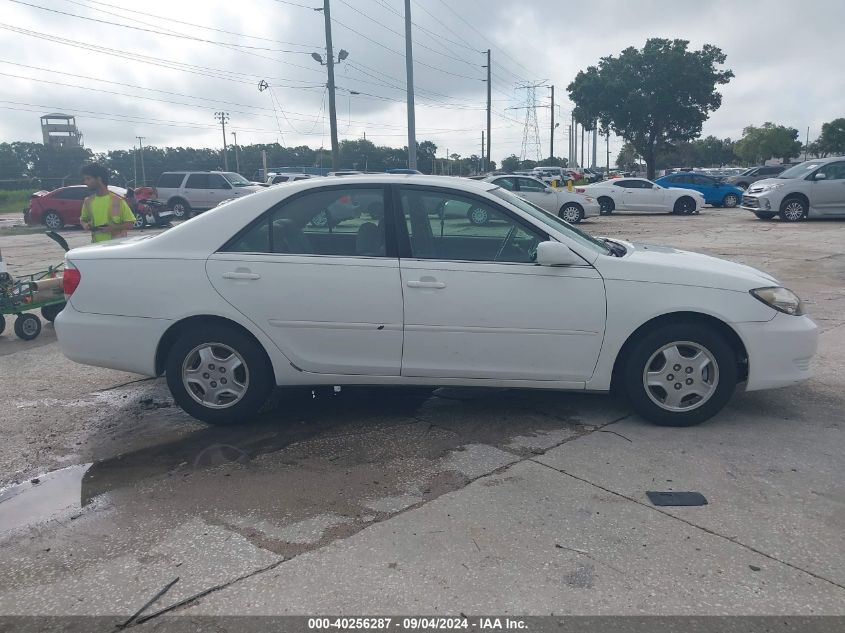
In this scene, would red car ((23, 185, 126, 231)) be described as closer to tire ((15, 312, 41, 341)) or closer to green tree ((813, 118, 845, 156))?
tire ((15, 312, 41, 341))

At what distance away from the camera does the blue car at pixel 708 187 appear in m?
28.3

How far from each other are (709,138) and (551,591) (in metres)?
115

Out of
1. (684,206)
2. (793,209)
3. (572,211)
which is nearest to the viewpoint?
(793,209)

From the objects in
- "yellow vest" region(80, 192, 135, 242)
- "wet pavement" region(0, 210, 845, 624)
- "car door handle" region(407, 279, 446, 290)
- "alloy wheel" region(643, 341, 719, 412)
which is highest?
"yellow vest" region(80, 192, 135, 242)

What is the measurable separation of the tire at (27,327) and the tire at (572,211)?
16.6m

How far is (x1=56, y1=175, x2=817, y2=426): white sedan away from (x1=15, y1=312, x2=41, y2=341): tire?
3.37 m

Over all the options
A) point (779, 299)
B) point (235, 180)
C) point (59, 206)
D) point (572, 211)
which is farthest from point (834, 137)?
point (779, 299)

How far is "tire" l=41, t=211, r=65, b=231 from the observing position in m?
25.2

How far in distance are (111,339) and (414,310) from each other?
6.69 feet

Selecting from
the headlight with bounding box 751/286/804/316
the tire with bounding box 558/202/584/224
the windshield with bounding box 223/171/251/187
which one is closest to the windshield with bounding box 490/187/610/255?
the headlight with bounding box 751/286/804/316

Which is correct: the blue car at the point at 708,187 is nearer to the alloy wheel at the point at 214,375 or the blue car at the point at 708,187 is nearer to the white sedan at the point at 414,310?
the white sedan at the point at 414,310

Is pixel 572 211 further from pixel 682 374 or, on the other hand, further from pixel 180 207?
pixel 682 374

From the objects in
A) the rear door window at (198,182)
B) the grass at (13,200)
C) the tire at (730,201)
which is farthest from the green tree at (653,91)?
the grass at (13,200)

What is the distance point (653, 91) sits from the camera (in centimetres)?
4644
